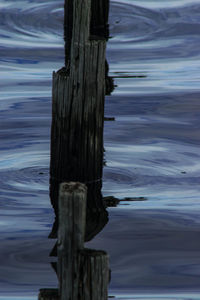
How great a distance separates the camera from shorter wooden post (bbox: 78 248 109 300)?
4523 mm

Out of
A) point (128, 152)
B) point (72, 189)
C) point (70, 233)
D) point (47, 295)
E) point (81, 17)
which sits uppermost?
point (81, 17)

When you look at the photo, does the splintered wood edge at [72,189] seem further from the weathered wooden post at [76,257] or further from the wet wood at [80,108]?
the wet wood at [80,108]

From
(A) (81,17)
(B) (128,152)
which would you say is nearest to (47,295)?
(A) (81,17)

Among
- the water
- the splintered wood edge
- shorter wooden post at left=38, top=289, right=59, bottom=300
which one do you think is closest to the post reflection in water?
the water

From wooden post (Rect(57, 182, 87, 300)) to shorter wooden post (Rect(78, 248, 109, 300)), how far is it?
3 centimetres

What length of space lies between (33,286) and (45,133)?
479 cm

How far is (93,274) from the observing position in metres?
4.57

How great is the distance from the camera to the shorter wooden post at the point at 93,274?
178 inches

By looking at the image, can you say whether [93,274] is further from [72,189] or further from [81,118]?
[81,118]

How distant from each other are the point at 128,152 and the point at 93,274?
6.16 metres

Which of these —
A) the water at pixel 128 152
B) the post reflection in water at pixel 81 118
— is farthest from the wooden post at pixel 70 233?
the post reflection in water at pixel 81 118

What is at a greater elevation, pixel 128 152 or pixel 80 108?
pixel 80 108

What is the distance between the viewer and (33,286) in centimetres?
689

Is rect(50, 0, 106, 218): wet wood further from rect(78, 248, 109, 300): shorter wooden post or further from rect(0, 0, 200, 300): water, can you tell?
rect(78, 248, 109, 300): shorter wooden post
